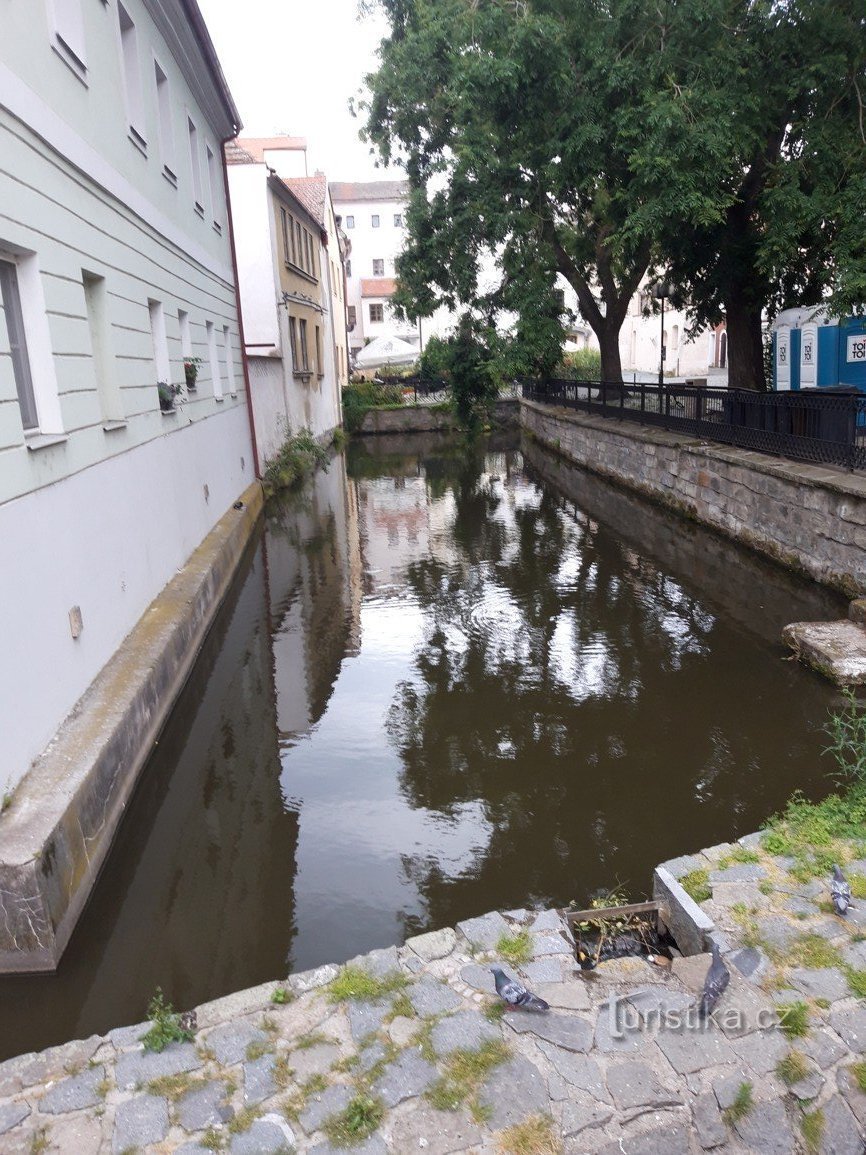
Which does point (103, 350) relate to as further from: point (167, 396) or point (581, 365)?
point (581, 365)

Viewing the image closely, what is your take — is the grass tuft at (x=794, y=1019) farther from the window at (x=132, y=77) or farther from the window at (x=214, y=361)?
the window at (x=214, y=361)

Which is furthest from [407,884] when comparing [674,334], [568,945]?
[674,334]

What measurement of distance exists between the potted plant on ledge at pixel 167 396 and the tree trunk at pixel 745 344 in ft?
31.8

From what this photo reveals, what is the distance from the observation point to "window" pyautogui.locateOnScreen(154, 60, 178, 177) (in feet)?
32.3

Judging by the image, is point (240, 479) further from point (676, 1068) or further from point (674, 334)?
point (674, 334)

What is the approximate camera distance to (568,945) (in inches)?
144

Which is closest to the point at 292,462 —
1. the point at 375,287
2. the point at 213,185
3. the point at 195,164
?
the point at 213,185

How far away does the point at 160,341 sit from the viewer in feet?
31.7

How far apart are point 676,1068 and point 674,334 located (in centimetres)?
5295

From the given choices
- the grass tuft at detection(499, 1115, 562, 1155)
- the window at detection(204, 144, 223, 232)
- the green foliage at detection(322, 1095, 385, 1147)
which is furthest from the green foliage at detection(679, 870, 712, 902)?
the window at detection(204, 144, 223, 232)

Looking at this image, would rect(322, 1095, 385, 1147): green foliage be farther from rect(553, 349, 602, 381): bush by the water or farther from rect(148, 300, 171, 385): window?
rect(553, 349, 602, 381): bush by the water

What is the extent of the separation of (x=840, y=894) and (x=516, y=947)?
136 cm

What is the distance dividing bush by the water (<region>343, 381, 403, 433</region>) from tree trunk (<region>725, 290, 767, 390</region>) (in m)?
19.9

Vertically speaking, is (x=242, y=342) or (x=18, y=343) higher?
(x=242, y=342)
